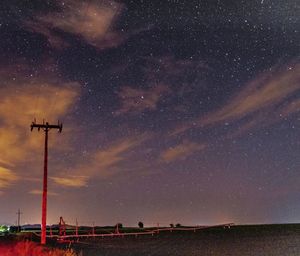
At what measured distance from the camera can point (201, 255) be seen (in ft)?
243

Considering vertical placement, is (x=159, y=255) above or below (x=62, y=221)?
below

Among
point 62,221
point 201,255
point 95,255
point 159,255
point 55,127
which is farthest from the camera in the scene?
point 201,255

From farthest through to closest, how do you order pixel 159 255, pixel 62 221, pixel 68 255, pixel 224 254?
pixel 224 254 < pixel 159 255 < pixel 62 221 < pixel 68 255

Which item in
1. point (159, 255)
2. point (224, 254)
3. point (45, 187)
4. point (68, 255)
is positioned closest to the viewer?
point (68, 255)

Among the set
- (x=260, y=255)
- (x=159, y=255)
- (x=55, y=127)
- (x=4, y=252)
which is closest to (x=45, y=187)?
(x=55, y=127)

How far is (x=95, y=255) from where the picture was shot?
55438mm

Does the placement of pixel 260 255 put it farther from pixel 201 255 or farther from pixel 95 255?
pixel 95 255

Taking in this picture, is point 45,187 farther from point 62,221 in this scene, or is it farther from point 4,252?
point 62,221

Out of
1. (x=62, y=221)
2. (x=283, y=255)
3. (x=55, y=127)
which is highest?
(x=55, y=127)

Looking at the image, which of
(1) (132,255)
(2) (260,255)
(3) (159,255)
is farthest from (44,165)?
(2) (260,255)

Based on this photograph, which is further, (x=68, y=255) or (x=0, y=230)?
(x=0, y=230)

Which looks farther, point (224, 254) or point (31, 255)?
point (224, 254)

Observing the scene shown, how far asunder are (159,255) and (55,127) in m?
32.4

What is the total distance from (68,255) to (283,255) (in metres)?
57.6
